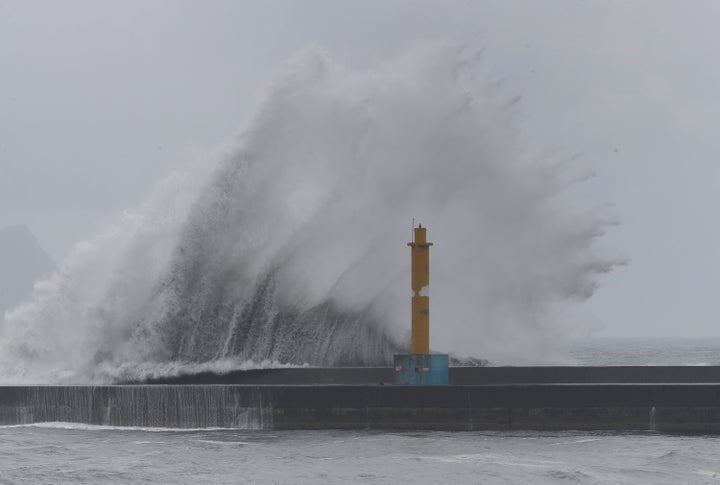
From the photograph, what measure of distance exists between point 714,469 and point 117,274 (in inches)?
516

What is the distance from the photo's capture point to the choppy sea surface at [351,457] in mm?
15609

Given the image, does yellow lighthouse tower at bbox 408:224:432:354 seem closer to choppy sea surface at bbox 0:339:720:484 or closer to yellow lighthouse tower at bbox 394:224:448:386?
yellow lighthouse tower at bbox 394:224:448:386

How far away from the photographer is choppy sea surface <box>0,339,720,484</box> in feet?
51.2

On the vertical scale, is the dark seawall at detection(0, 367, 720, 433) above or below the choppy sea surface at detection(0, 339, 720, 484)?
above

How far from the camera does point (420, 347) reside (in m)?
20.6

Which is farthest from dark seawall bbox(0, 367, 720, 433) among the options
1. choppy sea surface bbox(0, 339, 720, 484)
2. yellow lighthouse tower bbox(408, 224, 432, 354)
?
yellow lighthouse tower bbox(408, 224, 432, 354)

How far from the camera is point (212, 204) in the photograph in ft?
82.0

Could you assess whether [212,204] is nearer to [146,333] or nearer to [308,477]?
[146,333]

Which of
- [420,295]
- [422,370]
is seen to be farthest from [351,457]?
[420,295]

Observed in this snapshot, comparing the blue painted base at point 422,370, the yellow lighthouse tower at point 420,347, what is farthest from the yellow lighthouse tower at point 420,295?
the blue painted base at point 422,370

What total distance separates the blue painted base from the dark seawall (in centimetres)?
66

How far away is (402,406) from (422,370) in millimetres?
1115

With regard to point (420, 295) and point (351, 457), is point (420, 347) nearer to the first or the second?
point (420, 295)

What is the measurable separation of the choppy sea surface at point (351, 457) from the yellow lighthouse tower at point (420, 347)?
1.48m
